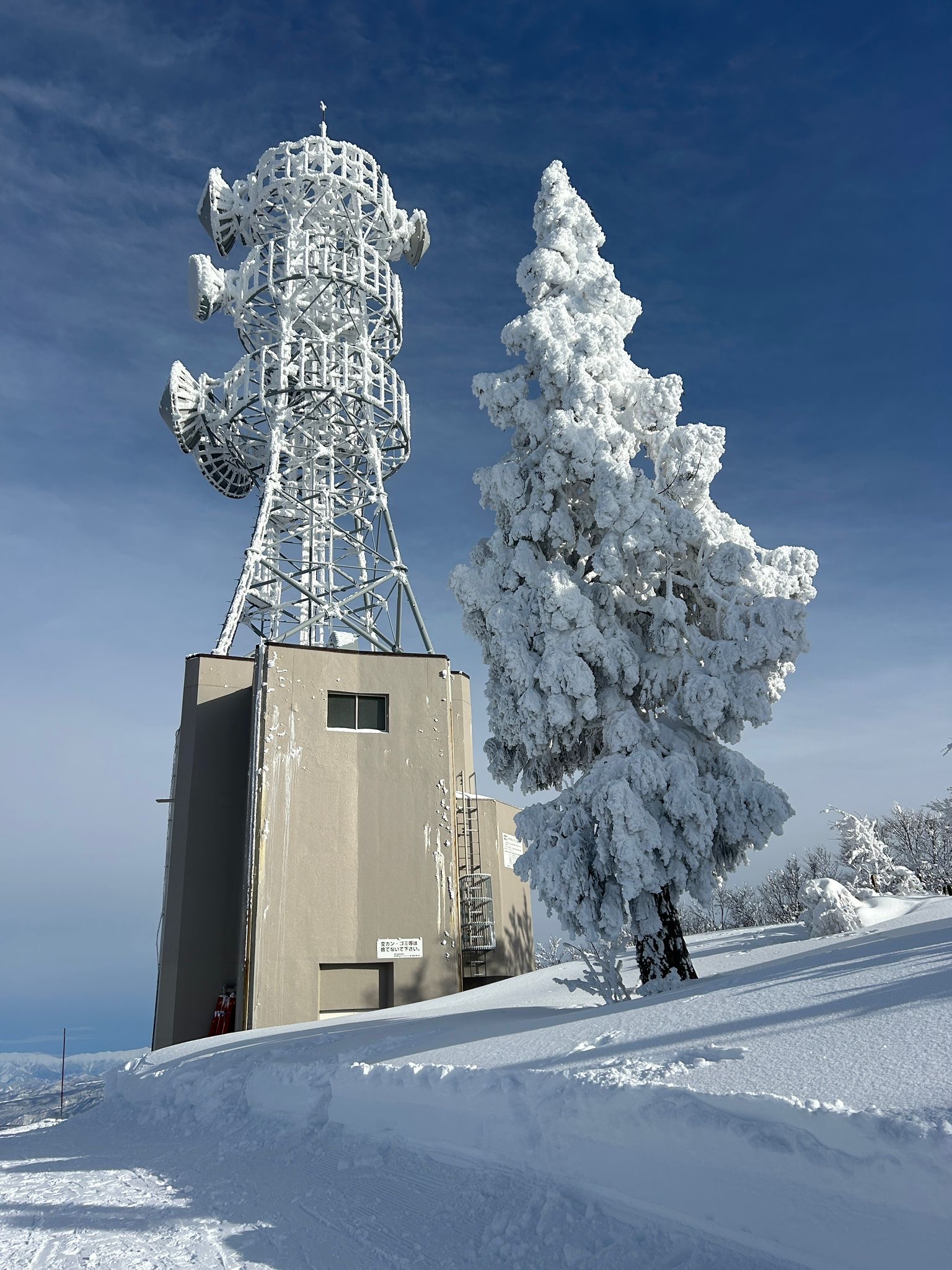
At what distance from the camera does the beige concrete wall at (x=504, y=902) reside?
17.6 metres

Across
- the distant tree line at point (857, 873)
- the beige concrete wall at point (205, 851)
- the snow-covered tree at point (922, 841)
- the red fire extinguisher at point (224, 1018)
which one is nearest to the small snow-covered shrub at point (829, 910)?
the distant tree line at point (857, 873)

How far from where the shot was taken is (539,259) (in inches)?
474

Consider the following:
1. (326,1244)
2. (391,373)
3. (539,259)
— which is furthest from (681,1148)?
(391,373)

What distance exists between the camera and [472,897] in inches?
659

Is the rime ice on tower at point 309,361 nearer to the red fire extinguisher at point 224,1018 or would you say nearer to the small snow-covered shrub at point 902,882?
the red fire extinguisher at point 224,1018

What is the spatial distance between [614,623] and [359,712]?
25.3 ft

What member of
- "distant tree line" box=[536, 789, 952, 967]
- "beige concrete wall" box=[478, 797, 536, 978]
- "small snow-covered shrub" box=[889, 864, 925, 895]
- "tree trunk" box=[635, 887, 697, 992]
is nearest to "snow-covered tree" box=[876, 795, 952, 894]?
"distant tree line" box=[536, 789, 952, 967]

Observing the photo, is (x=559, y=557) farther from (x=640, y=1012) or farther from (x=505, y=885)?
(x=505, y=885)

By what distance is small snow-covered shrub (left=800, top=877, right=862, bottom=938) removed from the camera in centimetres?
1080

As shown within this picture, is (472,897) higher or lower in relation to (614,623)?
lower

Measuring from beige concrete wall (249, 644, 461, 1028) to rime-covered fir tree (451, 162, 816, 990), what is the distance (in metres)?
5.39

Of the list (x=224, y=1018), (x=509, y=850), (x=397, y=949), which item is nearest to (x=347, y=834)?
(x=397, y=949)

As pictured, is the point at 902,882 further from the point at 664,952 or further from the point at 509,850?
the point at 664,952

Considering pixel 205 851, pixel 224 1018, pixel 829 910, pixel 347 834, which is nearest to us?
pixel 829 910
